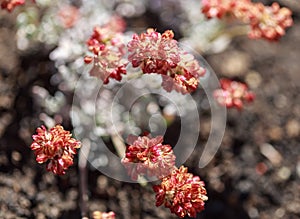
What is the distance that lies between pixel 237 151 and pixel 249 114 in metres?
0.26

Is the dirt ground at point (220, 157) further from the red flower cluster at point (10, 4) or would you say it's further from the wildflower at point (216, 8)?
the wildflower at point (216, 8)

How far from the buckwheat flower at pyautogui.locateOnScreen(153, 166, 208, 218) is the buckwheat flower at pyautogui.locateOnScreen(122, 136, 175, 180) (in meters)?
0.04

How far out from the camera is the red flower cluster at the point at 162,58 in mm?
2010

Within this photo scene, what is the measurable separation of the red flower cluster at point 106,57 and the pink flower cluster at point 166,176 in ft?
0.94

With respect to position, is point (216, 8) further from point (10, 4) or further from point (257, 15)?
point (10, 4)

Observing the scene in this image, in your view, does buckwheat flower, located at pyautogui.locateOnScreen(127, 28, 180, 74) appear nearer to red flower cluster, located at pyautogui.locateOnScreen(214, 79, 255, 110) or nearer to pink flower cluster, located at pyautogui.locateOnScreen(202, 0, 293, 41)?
pink flower cluster, located at pyautogui.locateOnScreen(202, 0, 293, 41)

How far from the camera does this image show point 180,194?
6.51ft

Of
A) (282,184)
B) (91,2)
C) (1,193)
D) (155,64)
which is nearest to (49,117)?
(1,193)

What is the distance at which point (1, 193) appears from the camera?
2494 millimetres

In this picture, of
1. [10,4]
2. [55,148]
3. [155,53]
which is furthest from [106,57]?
[10,4]

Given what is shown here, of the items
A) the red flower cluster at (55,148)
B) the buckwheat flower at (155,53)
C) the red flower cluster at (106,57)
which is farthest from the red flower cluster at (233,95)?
the red flower cluster at (55,148)

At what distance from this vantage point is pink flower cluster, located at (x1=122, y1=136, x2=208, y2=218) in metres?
1.98

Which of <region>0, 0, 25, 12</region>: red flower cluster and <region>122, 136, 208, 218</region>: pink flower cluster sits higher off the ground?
<region>0, 0, 25, 12</region>: red flower cluster

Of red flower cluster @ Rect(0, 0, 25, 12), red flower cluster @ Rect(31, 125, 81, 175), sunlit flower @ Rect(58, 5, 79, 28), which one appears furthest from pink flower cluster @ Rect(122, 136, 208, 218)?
sunlit flower @ Rect(58, 5, 79, 28)
